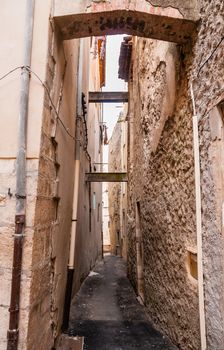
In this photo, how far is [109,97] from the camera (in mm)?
8109

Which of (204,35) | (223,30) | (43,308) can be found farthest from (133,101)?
(43,308)

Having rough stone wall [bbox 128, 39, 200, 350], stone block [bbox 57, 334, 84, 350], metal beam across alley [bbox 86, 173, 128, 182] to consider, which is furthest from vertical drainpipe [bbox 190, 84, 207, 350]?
metal beam across alley [bbox 86, 173, 128, 182]

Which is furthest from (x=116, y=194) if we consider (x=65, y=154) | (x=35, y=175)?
(x=35, y=175)

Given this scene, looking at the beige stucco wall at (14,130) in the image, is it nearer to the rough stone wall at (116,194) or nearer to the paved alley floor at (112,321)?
the paved alley floor at (112,321)

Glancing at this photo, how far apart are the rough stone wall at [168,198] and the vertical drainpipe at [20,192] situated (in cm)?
174

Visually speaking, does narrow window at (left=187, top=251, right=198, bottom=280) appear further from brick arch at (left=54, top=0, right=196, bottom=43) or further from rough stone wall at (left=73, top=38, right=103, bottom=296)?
rough stone wall at (left=73, top=38, right=103, bottom=296)

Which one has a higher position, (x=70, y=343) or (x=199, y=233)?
(x=199, y=233)

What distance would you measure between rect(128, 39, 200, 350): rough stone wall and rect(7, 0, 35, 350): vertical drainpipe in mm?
1742

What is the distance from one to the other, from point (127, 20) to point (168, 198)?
2305mm

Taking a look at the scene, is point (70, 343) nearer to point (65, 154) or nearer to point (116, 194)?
point (65, 154)

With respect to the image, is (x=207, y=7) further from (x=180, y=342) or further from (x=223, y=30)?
(x=180, y=342)

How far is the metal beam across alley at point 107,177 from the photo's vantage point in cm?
809

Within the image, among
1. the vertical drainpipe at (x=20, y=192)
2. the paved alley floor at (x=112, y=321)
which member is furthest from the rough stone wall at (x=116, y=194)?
the vertical drainpipe at (x=20, y=192)

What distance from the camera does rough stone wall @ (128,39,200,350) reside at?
3.20 metres
